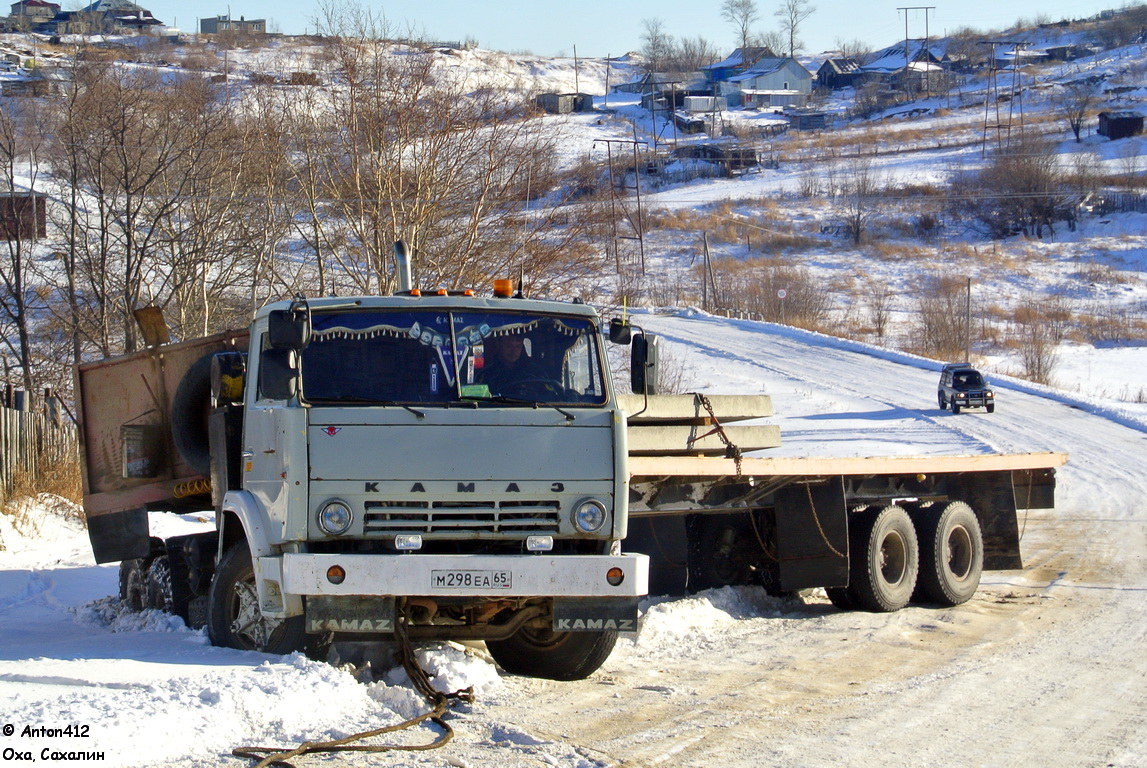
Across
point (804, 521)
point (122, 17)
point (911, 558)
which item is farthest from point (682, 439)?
point (122, 17)

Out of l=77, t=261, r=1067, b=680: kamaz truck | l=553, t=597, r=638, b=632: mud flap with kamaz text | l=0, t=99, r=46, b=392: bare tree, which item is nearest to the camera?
l=77, t=261, r=1067, b=680: kamaz truck

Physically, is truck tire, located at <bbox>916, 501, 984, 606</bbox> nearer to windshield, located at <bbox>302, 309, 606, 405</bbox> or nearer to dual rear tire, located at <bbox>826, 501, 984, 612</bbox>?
dual rear tire, located at <bbox>826, 501, 984, 612</bbox>

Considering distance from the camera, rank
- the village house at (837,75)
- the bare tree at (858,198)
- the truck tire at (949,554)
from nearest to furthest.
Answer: the truck tire at (949,554) → the bare tree at (858,198) → the village house at (837,75)

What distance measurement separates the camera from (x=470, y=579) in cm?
672

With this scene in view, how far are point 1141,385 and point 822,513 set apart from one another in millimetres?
39955

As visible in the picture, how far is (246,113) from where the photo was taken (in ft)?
92.4

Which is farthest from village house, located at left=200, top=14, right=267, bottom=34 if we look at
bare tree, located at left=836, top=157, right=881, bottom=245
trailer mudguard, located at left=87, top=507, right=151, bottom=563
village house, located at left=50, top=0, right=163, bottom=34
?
trailer mudguard, located at left=87, top=507, right=151, bottom=563

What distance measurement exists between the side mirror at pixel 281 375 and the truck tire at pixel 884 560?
5961 mm

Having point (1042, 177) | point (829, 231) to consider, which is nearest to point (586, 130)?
point (829, 231)

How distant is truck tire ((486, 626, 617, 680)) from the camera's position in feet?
25.4

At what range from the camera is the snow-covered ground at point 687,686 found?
5.95m

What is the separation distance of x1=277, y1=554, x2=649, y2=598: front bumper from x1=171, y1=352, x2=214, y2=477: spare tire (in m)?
2.95

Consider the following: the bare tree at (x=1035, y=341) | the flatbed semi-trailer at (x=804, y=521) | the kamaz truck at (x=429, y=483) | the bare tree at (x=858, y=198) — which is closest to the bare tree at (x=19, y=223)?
the flatbed semi-trailer at (x=804, y=521)

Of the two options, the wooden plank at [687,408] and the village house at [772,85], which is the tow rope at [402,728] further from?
the village house at [772,85]
